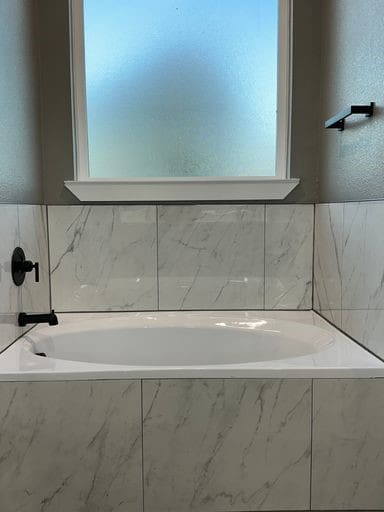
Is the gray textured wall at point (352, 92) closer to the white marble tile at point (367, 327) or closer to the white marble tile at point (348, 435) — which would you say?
the white marble tile at point (367, 327)

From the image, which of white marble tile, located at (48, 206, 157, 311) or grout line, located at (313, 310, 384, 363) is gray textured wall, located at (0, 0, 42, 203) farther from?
grout line, located at (313, 310, 384, 363)

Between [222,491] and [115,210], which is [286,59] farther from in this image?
[222,491]

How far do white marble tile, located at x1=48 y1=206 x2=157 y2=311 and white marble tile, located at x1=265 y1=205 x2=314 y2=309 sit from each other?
0.60m

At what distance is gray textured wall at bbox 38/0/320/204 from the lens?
2.20m

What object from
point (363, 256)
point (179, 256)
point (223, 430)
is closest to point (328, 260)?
point (363, 256)

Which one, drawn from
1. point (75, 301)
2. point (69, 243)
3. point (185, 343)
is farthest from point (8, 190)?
point (185, 343)

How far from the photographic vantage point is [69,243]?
231 centimetres

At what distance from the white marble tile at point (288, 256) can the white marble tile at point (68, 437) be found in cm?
113

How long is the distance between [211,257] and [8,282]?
996 millimetres

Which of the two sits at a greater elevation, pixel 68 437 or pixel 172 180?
pixel 172 180

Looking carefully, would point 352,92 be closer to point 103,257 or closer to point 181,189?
point 181,189

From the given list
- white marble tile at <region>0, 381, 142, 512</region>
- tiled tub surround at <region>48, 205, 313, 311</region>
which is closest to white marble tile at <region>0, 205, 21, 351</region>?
white marble tile at <region>0, 381, 142, 512</region>

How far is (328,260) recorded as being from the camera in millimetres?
2105

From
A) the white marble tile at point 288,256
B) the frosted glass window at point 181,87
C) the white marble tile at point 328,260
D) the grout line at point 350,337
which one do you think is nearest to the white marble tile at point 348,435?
the grout line at point 350,337
